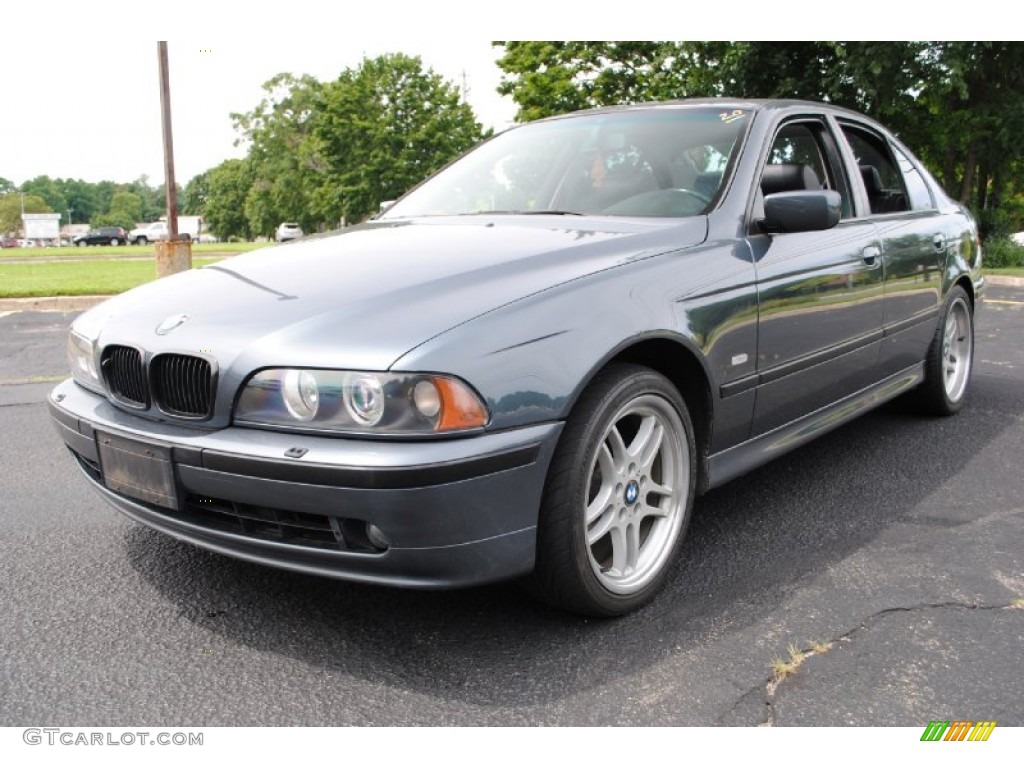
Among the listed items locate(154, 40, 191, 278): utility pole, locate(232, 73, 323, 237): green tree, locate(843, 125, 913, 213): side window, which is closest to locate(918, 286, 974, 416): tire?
locate(843, 125, 913, 213): side window

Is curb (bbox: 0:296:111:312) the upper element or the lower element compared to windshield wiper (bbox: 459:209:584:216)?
lower

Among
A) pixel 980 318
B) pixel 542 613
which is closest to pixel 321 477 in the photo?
pixel 542 613

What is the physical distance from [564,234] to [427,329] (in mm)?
864

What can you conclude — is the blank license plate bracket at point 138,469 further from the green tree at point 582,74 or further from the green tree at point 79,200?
the green tree at point 79,200

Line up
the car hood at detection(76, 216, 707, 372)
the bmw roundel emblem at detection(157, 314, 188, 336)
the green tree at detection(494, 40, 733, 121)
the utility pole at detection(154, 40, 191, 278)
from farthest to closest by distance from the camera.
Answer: the green tree at detection(494, 40, 733, 121) < the utility pole at detection(154, 40, 191, 278) < the bmw roundel emblem at detection(157, 314, 188, 336) < the car hood at detection(76, 216, 707, 372)

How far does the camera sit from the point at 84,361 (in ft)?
9.07

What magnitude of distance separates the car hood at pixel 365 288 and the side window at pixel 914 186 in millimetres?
2044

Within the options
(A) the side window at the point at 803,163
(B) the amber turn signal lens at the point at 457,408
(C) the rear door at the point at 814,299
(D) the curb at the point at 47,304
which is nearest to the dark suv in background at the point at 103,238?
(D) the curb at the point at 47,304

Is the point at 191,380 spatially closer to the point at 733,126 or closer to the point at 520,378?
the point at 520,378

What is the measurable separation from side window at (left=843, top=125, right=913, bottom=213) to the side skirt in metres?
0.80

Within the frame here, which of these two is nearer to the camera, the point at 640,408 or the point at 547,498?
the point at 547,498

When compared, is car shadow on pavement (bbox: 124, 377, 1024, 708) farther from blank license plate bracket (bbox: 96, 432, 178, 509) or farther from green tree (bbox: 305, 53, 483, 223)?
green tree (bbox: 305, 53, 483, 223)

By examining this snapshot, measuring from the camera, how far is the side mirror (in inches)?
115

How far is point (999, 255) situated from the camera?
17.8 metres
